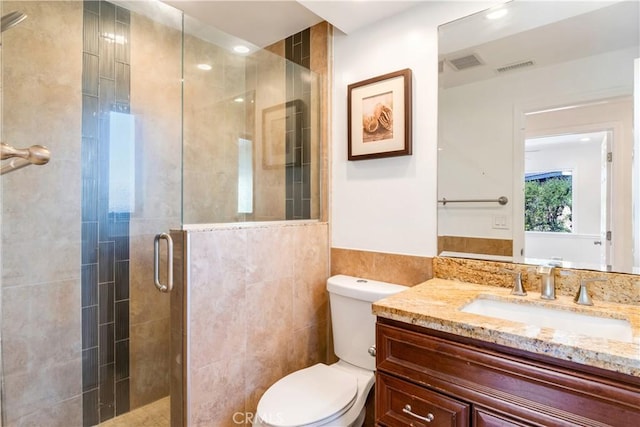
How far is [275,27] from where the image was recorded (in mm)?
2090

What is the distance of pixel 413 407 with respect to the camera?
3.52 feet

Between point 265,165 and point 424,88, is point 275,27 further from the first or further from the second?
point 424,88

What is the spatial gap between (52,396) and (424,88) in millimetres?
2408

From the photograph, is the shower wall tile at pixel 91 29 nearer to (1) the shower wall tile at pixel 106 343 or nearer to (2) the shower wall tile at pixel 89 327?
(2) the shower wall tile at pixel 89 327

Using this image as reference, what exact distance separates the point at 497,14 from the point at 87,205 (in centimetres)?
222

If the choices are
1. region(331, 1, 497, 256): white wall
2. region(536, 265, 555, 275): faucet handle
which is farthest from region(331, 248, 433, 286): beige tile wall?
region(536, 265, 555, 275): faucet handle

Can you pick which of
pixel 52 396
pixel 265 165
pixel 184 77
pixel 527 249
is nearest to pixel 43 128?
pixel 184 77

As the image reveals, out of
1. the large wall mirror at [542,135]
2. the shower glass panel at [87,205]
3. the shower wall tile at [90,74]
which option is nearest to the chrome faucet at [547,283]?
the large wall mirror at [542,135]

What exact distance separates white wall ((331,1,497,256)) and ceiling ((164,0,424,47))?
3.4 inches

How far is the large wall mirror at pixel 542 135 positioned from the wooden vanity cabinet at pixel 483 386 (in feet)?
1.98

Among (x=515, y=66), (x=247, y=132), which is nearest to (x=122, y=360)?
(x=247, y=132)

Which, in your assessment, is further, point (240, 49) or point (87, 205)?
point (240, 49)

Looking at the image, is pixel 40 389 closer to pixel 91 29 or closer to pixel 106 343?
pixel 106 343

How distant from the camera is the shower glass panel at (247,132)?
1709 mm
